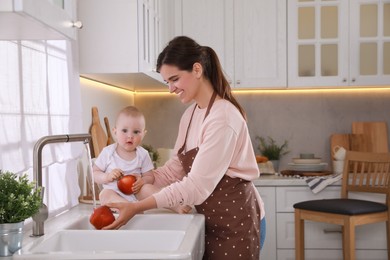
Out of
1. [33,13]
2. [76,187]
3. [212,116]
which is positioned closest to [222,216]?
[212,116]

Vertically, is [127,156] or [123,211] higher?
[127,156]

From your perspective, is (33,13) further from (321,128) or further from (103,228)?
(321,128)

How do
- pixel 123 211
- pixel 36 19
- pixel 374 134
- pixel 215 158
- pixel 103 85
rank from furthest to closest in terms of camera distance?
pixel 374 134, pixel 103 85, pixel 215 158, pixel 123 211, pixel 36 19

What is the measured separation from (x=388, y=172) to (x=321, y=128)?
78cm

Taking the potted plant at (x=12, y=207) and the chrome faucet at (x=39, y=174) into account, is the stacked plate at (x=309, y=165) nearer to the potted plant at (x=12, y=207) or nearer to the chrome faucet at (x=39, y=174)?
the chrome faucet at (x=39, y=174)

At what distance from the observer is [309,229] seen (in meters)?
3.89

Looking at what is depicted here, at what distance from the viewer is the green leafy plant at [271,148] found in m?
4.36

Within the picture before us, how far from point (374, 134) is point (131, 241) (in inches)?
119

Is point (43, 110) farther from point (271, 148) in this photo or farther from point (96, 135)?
point (271, 148)

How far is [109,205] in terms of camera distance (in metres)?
1.76

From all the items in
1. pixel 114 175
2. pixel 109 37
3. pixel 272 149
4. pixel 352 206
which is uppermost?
pixel 109 37

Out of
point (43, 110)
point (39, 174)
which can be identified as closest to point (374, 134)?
point (43, 110)

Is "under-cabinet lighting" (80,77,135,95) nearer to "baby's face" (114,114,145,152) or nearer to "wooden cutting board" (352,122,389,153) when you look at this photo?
"baby's face" (114,114,145,152)

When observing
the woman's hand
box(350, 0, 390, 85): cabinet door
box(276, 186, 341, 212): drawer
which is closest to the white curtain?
the woman's hand
